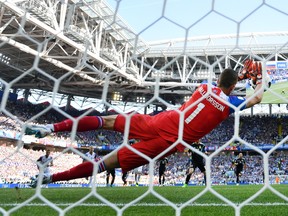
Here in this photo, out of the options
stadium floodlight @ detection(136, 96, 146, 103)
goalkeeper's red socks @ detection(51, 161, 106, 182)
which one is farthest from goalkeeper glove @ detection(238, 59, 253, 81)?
stadium floodlight @ detection(136, 96, 146, 103)

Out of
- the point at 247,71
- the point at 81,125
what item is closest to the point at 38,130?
the point at 81,125

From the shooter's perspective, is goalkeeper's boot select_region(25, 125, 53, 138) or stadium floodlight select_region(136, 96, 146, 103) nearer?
goalkeeper's boot select_region(25, 125, 53, 138)

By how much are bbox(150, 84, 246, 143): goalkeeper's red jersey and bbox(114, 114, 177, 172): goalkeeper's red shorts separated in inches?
3.0

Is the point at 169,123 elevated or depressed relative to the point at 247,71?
depressed

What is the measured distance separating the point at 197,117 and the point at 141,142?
66 cm

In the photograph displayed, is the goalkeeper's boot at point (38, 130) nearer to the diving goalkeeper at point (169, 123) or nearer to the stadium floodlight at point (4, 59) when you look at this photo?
the diving goalkeeper at point (169, 123)

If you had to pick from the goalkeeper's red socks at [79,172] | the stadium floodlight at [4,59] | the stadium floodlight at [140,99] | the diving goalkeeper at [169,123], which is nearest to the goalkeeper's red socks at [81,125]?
the diving goalkeeper at [169,123]

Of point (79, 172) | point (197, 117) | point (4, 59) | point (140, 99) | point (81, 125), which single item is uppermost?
point (140, 99)

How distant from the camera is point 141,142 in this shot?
3584 mm

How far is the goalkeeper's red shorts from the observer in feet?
11.5

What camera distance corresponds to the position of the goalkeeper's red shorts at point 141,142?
3.50m

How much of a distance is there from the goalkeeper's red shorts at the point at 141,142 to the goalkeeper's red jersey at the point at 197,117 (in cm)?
8

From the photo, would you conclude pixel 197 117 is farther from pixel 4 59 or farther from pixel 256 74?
pixel 4 59

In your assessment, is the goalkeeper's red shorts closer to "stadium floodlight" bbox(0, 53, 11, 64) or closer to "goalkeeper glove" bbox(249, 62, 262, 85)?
"goalkeeper glove" bbox(249, 62, 262, 85)
